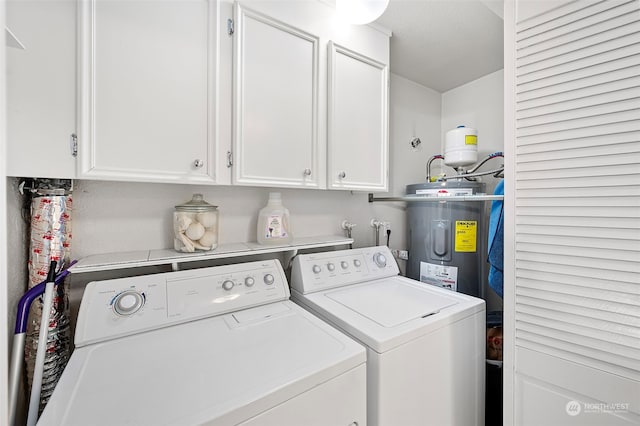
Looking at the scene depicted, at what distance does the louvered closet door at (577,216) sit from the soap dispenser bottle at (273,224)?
3.47 feet

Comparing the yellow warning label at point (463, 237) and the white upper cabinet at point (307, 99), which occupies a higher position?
the white upper cabinet at point (307, 99)

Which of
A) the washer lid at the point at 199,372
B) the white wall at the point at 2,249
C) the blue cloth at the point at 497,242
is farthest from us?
the blue cloth at the point at 497,242

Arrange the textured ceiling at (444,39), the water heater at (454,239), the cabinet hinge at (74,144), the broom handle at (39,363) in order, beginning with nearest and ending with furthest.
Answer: the broom handle at (39,363) → the cabinet hinge at (74,144) → the textured ceiling at (444,39) → the water heater at (454,239)

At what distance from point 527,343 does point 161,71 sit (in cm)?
179

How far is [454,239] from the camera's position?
1778 millimetres

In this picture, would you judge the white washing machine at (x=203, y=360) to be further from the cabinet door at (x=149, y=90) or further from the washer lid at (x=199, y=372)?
the cabinet door at (x=149, y=90)

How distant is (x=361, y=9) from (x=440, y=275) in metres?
1.61

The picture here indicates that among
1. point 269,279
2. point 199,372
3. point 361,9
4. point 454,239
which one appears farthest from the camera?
point 454,239

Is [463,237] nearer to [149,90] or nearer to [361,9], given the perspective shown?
[361,9]

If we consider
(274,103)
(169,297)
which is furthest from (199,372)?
(274,103)

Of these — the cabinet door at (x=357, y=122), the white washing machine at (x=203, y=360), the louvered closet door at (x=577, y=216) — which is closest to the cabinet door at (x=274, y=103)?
the cabinet door at (x=357, y=122)

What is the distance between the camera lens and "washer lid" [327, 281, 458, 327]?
110 cm

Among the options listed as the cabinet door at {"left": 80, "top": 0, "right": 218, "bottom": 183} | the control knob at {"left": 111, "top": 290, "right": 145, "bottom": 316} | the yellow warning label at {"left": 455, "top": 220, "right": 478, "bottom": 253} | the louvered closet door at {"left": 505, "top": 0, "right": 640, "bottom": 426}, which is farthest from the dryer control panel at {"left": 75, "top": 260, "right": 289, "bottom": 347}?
the yellow warning label at {"left": 455, "top": 220, "right": 478, "bottom": 253}

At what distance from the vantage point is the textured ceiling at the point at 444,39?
146cm
